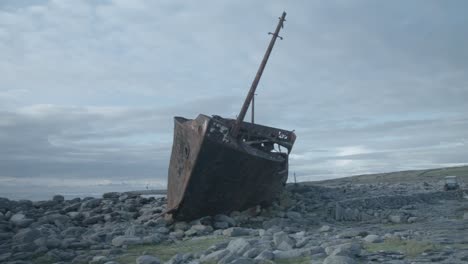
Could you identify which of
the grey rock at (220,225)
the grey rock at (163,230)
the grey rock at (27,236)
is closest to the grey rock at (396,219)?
the grey rock at (220,225)

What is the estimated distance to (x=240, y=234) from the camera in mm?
11039

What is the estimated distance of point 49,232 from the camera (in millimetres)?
11812

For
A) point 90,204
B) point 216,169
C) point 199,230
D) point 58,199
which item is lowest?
point 199,230

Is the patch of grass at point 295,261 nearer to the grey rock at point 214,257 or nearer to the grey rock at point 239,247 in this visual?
the grey rock at point 239,247

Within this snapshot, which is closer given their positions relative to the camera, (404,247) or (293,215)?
(404,247)

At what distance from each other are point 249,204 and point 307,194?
6209 mm

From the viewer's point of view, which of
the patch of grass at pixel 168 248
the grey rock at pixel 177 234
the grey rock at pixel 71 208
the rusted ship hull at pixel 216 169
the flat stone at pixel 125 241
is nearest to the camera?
the patch of grass at pixel 168 248

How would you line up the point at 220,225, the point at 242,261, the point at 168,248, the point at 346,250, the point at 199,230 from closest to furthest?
the point at 242,261 < the point at 346,250 < the point at 168,248 < the point at 199,230 < the point at 220,225

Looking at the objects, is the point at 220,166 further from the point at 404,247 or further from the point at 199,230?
the point at 404,247

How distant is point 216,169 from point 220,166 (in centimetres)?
12

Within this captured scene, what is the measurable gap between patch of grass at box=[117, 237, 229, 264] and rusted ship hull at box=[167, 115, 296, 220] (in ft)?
6.06

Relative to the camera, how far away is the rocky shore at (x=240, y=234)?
7625mm

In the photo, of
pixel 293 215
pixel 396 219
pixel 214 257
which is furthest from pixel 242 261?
pixel 396 219

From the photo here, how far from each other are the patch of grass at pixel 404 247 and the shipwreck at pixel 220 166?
15.4 feet
